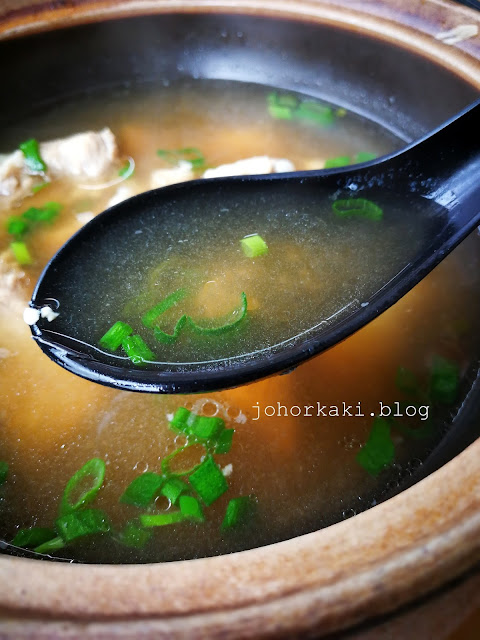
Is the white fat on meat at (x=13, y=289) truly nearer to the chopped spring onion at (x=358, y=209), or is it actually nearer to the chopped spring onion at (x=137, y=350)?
the chopped spring onion at (x=137, y=350)

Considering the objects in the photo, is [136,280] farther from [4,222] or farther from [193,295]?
[4,222]

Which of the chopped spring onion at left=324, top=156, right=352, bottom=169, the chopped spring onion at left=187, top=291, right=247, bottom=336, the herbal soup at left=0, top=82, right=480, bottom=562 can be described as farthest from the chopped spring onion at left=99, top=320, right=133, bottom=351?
the chopped spring onion at left=324, top=156, right=352, bottom=169

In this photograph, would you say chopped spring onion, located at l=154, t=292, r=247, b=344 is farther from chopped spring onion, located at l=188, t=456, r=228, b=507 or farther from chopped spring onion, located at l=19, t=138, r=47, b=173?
chopped spring onion, located at l=19, t=138, r=47, b=173

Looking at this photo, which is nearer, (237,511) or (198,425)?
(237,511)

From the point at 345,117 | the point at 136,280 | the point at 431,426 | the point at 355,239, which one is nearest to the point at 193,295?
the point at 136,280

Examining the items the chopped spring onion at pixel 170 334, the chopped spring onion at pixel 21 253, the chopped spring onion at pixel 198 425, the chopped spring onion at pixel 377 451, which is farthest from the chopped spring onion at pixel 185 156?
the chopped spring onion at pixel 377 451

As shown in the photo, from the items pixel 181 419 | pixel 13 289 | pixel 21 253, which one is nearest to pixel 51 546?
pixel 181 419

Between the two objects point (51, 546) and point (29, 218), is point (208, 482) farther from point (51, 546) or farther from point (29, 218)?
point (29, 218)
